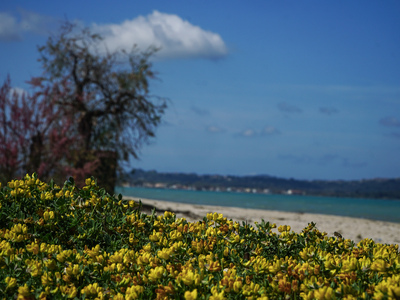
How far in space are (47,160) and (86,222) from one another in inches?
427

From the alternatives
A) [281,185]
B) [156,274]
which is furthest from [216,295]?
[281,185]

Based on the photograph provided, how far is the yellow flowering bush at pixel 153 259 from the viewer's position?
8.42 feet

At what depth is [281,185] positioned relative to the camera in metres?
115

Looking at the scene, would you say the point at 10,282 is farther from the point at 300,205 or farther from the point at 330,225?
the point at 300,205

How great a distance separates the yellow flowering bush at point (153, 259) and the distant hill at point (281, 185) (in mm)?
81665

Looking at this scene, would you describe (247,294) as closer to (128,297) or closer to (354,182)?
(128,297)

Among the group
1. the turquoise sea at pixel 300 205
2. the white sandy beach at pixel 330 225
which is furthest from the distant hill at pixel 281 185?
the white sandy beach at pixel 330 225

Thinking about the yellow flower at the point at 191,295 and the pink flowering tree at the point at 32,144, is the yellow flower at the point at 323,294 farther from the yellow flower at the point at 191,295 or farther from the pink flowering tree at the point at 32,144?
the pink flowering tree at the point at 32,144

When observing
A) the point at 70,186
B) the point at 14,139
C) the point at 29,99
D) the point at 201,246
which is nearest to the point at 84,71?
the point at 29,99

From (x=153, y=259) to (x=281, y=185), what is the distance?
11416 cm

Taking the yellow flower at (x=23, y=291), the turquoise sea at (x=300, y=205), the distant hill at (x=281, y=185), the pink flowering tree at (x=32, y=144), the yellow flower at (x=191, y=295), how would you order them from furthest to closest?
the distant hill at (x=281, y=185), the turquoise sea at (x=300, y=205), the pink flowering tree at (x=32, y=144), the yellow flower at (x=23, y=291), the yellow flower at (x=191, y=295)

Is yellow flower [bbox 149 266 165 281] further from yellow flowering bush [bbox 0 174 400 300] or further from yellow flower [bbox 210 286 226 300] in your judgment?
yellow flower [bbox 210 286 226 300]

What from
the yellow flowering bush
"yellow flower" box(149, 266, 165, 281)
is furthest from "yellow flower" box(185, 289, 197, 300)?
"yellow flower" box(149, 266, 165, 281)

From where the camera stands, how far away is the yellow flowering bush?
2.57 meters
